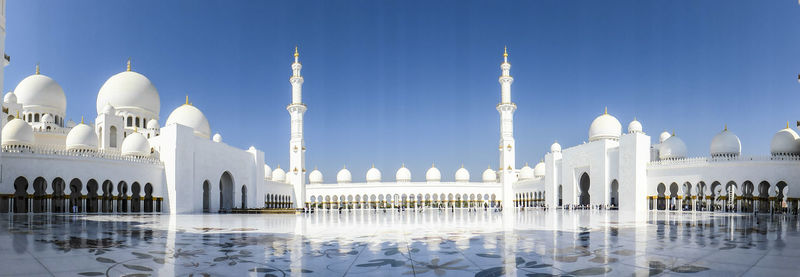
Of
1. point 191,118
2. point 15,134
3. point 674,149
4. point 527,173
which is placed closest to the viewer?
point 15,134

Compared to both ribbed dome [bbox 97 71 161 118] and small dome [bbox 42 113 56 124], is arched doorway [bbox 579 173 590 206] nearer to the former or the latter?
ribbed dome [bbox 97 71 161 118]

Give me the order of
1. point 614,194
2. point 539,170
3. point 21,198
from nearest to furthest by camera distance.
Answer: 1. point 21,198
2. point 614,194
3. point 539,170

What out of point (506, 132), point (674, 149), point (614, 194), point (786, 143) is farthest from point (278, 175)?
point (786, 143)

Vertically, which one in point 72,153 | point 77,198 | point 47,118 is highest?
point 47,118

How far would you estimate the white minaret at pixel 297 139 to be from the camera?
34.5 meters

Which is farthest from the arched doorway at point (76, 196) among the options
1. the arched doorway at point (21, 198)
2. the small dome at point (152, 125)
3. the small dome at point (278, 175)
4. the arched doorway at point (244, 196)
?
the small dome at point (278, 175)

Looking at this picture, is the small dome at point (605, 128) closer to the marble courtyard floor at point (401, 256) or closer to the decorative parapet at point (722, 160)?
the decorative parapet at point (722, 160)

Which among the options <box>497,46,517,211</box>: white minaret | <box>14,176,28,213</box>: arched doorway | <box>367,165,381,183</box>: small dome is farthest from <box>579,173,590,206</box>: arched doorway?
<box>14,176,28,213</box>: arched doorway

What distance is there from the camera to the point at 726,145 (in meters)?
26.1

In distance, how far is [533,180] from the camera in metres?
37.2

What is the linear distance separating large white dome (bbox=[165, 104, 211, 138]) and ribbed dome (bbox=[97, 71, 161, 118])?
1.29 meters

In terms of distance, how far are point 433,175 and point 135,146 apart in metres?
23.9

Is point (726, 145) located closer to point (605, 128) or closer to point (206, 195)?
point (605, 128)

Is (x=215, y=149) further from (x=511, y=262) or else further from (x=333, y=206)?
(x=511, y=262)
